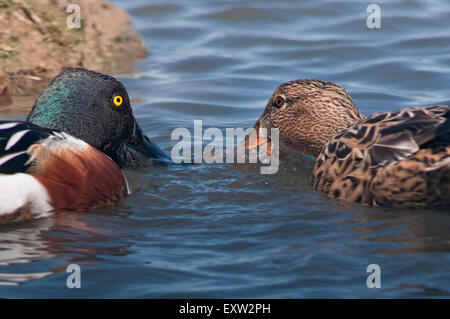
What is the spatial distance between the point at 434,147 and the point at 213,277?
67.7 inches

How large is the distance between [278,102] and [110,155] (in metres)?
1.68

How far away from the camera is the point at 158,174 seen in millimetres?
6262

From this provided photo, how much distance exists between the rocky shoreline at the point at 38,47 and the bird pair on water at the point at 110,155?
7.09ft

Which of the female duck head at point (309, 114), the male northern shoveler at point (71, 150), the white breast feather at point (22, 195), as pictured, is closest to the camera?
the white breast feather at point (22, 195)

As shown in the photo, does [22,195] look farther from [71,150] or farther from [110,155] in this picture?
[110,155]

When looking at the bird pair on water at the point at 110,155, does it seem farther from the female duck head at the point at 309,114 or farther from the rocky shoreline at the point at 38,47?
the rocky shoreline at the point at 38,47

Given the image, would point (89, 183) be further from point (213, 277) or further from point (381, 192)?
point (381, 192)

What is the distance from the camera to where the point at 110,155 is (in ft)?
19.8

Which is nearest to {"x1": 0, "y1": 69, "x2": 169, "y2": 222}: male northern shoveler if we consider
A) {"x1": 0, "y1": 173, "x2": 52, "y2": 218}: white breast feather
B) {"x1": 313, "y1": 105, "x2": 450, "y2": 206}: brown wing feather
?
{"x1": 0, "y1": 173, "x2": 52, "y2": 218}: white breast feather

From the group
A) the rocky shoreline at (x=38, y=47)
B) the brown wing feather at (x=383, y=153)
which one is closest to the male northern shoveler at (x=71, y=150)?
the brown wing feather at (x=383, y=153)

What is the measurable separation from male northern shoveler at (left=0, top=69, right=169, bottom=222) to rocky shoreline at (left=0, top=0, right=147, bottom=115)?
82.2 inches

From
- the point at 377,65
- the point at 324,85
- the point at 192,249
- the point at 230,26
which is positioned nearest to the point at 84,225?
the point at 192,249

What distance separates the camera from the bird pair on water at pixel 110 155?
4750 mm

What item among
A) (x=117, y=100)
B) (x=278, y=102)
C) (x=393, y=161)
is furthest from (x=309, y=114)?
(x=393, y=161)
